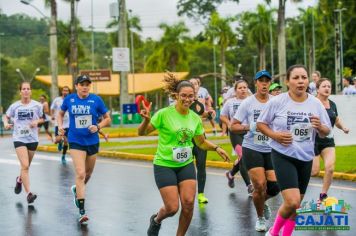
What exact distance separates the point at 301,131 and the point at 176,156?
1.24 metres

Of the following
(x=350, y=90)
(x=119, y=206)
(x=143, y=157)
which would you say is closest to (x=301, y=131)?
(x=119, y=206)

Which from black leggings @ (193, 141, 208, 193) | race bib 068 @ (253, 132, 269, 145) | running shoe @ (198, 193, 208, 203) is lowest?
running shoe @ (198, 193, 208, 203)

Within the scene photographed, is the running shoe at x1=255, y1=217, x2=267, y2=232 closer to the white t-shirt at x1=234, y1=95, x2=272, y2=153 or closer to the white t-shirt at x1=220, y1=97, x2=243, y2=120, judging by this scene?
the white t-shirt at x1=234, y1=95, x2=272, y2=153

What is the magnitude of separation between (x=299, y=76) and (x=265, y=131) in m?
0.62

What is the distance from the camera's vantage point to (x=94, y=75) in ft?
112

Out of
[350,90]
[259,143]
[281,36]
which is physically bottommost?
[259,143]

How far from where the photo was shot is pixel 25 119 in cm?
1185

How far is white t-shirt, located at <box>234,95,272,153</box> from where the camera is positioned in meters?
8.72

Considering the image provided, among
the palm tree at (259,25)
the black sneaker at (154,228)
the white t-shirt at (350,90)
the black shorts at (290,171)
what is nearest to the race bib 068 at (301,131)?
the black shorts at (290,171)

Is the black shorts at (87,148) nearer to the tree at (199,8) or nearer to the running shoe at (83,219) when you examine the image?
the running shoe at (83,219)

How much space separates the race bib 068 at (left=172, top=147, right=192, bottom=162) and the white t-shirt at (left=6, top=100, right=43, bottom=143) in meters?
4.99

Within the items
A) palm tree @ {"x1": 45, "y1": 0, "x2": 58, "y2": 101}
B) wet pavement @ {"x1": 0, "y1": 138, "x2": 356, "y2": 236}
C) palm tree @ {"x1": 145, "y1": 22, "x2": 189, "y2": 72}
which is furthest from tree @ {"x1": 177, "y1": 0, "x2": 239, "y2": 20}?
wet pavement @ {"x1": 0, "y1": 138, "x2": 356, "y2": 236}

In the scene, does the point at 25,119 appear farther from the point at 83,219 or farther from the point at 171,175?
the point at 171,175

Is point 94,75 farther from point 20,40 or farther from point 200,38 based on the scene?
point 20,40
